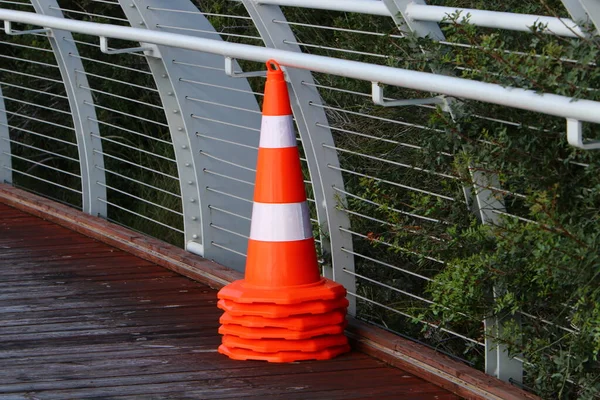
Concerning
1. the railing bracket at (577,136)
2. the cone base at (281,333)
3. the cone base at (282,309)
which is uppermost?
the railing bracket at (577,136)

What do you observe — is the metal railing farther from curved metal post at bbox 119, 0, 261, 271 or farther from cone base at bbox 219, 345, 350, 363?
cone base at bbox 219, 345, 350, 363

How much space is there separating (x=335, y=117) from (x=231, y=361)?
3.24 meters

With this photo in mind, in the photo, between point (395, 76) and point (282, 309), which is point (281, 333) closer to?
point (282, 309)

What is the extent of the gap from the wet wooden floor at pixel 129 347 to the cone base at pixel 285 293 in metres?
0.24

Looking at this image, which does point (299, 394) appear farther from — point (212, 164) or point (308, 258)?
point (212, 164)

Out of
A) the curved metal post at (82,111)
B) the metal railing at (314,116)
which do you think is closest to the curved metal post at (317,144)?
the metal railing at (314,116)

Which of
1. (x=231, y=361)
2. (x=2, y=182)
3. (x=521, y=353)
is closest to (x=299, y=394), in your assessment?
(x=231, y=361)

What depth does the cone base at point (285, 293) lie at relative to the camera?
169 inches

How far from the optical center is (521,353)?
151 inches

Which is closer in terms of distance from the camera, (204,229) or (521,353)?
(521,353)

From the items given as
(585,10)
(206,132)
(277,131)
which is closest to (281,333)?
(277,131)

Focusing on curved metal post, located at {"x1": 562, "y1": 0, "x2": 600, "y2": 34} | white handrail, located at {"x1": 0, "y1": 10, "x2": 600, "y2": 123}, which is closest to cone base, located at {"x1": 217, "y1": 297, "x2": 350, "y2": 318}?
white handrail, located at {"x1": 0, "y1": 10, "x2": 600, "y2": 123}

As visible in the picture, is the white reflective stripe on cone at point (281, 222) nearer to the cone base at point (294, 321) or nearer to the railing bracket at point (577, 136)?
the cone base at point (294, 321)

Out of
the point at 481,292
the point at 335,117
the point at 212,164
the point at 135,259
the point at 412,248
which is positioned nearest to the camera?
the point at 481,292
